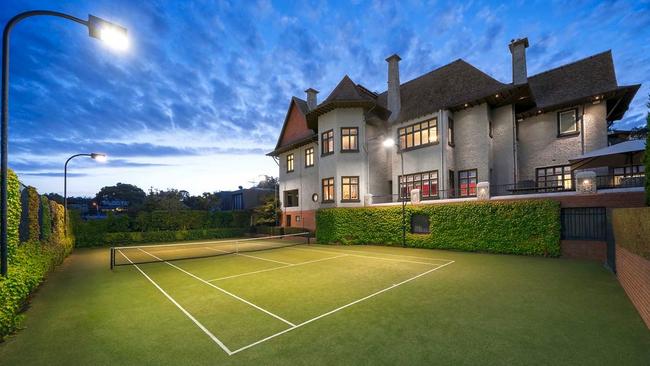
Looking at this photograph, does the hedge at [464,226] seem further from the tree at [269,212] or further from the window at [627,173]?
the tree at [269,212]

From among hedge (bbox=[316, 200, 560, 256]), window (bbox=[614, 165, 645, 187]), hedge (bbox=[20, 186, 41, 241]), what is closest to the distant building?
hedge (bbox=[316, 200, 560, 256])

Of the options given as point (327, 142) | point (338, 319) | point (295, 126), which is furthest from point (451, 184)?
point (295, 126)

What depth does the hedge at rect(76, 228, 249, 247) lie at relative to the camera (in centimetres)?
2764

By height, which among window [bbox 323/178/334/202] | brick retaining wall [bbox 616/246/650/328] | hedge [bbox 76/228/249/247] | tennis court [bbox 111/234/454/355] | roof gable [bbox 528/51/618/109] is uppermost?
roof gable [bbox 528/51/618/109]

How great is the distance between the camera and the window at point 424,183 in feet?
77.0

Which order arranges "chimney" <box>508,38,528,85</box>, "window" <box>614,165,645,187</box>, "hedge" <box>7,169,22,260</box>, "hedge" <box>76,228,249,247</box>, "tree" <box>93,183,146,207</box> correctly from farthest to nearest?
1. "tree" <box>93,183,146,207</box>
2. "hedge" <box>76,228,249,247</box>
3. "chimney" <box>508,38,528,85</box>
4. "window" <box>614,165,645,187</box>
5. "hedge" <box>7,169,22,260</box>

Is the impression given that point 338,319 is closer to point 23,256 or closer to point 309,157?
point 23,256

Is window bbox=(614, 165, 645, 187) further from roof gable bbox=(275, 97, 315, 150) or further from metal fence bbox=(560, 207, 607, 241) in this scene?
roof gable bbox=(275, 97, 315, 150)

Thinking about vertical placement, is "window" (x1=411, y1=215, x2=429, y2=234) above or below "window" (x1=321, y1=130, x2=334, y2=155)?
below

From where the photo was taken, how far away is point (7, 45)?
656cm

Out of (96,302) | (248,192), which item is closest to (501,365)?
(96,302)

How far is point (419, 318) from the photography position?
6980 millimetres

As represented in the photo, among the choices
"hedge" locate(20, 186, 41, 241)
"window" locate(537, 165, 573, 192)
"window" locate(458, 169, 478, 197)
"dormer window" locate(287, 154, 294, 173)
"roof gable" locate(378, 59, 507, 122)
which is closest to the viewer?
"hedge" locate(20, 186, 41, 241)

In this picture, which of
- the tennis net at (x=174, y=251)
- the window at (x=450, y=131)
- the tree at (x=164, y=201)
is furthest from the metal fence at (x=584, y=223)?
the tree at (x=164, y=201)
